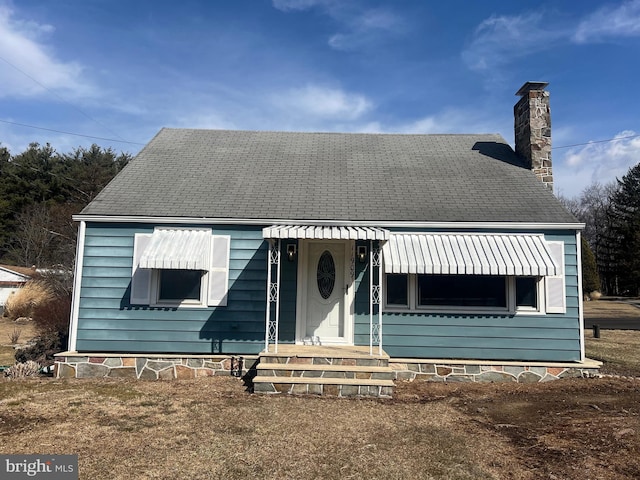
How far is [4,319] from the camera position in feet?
59.8

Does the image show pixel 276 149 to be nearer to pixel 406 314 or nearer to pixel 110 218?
pixel 110 218

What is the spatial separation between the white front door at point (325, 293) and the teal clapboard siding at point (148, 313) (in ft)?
2.64

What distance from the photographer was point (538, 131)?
9898 mm

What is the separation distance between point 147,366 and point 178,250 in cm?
222

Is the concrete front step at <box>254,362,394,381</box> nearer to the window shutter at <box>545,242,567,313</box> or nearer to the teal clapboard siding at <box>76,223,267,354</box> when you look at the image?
the teal clapboard siding at <box>76,223,267,354</box>

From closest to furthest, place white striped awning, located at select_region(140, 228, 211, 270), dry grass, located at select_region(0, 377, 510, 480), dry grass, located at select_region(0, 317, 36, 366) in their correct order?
dry grass, located at select_region(0, 377, 510, 480)
white striped awning, located at select_region(140, 228, 211, 270)
dry grass, located at select_region(0, 317, 36, 366)

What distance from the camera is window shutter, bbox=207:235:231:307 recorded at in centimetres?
790

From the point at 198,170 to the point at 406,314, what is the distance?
5.61 m

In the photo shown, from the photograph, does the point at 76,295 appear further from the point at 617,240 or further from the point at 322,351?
the point at 617,240

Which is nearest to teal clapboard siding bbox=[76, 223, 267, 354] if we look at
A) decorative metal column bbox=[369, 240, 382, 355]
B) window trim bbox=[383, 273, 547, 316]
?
decorative metal column bbox=[369, 240, 382, 355]

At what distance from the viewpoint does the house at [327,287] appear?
7.66 metres

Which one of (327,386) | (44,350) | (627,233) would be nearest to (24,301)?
(44,350)

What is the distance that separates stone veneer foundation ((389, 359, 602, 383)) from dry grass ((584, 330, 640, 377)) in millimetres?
1451

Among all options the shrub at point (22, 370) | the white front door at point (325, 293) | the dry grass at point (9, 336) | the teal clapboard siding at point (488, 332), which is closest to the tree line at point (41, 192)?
the dry grass at point (9, 336)
